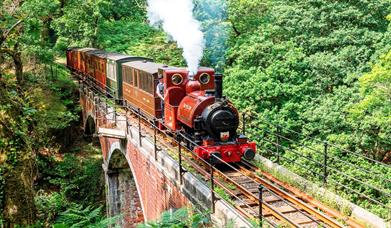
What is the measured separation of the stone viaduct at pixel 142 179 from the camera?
321 inches

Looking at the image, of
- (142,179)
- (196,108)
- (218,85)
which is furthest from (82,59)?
(218,85)

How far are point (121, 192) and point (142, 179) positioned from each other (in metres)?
5.69

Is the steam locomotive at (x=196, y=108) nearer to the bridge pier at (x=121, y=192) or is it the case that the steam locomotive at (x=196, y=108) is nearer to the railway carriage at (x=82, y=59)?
the bridge pier at (x=121, y=192)

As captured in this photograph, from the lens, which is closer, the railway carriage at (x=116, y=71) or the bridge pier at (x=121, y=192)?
the bridge pier at (x=121, y=192)

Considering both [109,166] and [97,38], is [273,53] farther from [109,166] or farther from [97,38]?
[97,38]

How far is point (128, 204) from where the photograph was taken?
58.6 ft

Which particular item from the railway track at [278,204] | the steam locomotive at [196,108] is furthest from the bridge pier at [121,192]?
the railway track at [278,204]

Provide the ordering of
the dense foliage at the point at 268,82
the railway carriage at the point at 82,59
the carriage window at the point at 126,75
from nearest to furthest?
the dense foliage at the point at 268,82
the carriage window at the point at 126,75
the railway carriage at the point at 82,59

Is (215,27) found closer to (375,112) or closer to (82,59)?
(82,59)

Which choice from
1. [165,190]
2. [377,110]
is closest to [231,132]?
[165,190]

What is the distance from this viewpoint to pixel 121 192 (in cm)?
1770

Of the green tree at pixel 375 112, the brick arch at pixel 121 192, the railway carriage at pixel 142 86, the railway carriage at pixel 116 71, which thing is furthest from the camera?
the railway carriage at pixel 116 71

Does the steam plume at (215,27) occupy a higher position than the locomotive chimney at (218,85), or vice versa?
the steam plume at (215,27)

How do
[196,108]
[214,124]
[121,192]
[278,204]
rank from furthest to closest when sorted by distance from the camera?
[121,192]
[196,108]
[214,124]
[278,204]
